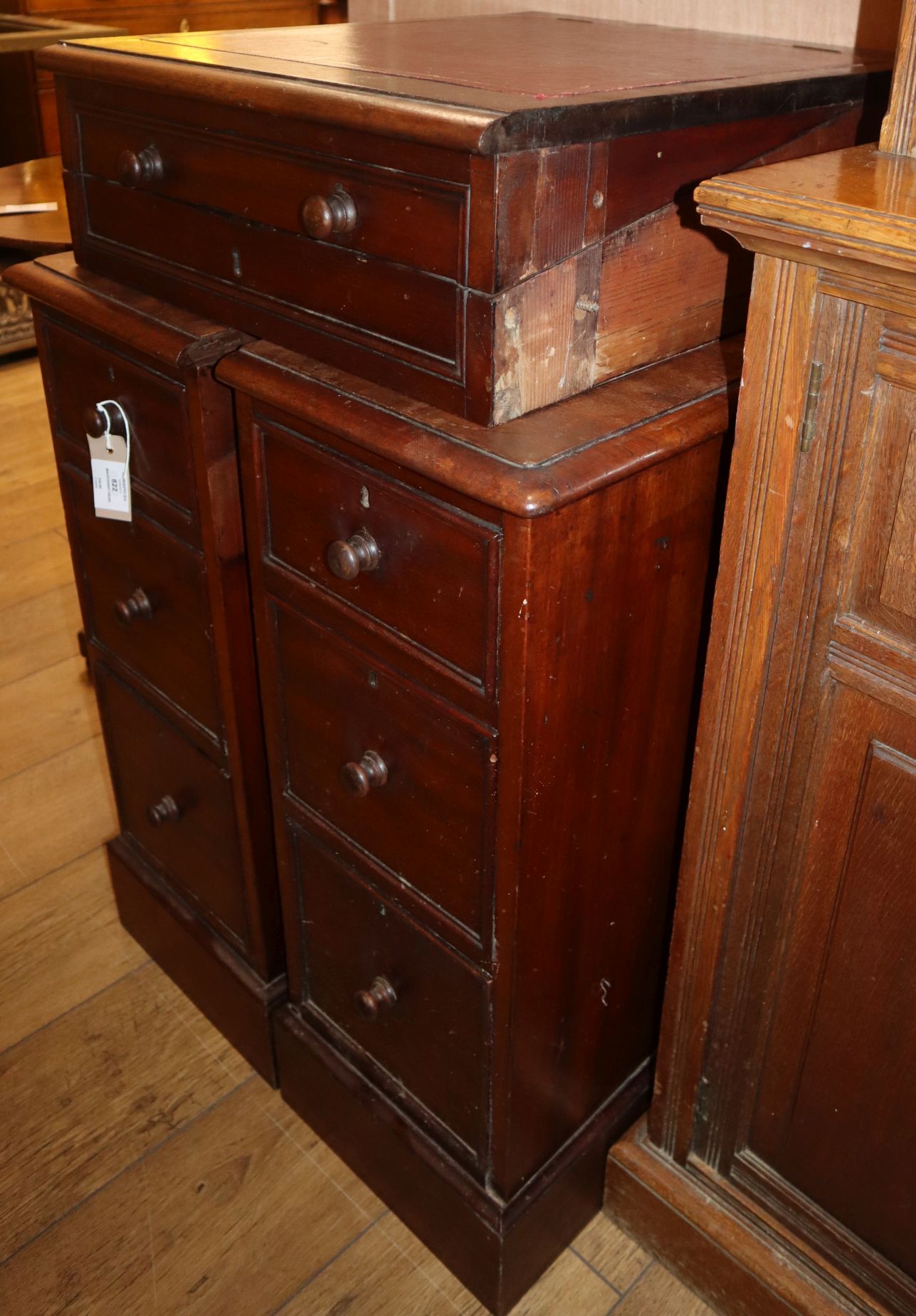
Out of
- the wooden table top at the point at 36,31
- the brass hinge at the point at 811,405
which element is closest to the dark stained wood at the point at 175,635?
the brass hinge at the point at 811,405

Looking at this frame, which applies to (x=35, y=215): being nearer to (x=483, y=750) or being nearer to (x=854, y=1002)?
(x=483, y=750)

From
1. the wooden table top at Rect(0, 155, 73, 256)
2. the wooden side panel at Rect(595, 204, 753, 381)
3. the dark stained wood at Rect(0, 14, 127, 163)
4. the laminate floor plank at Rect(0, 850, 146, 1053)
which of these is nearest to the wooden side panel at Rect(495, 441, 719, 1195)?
the wooden side panel at Rect(595, 204, 753, 381)

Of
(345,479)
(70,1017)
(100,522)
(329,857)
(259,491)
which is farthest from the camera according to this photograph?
(70,1017)

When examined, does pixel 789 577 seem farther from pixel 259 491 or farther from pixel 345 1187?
pixel 345 1187

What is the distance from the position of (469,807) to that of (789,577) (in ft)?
1.10

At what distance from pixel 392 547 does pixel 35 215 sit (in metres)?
1.32

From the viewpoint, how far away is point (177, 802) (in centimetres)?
152

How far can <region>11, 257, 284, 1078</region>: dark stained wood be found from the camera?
1.18 meters

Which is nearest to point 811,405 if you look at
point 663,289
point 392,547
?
point 663,289

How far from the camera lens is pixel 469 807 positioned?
40.6 inches

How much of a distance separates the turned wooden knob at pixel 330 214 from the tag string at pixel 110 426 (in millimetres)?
415

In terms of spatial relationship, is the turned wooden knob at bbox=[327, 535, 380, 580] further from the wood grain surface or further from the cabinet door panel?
the wood grain surface

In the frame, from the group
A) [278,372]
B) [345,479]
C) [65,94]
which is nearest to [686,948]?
[345,479]

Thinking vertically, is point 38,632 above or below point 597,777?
below
